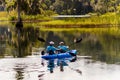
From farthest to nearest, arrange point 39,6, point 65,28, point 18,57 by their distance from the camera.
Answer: point 39,6
point 65,28
point 18,57

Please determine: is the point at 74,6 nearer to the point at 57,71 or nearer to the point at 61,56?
the point at 61,56

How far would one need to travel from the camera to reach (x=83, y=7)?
132m

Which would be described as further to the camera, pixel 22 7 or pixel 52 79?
pixel 22 7

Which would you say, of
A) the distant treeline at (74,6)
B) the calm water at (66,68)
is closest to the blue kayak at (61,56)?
the calm water at (66,68)

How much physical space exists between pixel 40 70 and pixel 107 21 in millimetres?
48842

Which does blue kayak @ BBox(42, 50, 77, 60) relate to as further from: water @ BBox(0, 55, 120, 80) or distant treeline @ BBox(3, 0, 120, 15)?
distant treeline @ BBox(3, 0, 120, 15)

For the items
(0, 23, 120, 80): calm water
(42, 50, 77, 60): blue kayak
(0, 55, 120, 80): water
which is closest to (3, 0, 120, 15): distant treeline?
(0, 23, 120, 80): calm water

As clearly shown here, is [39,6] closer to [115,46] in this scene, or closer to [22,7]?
[22,7]

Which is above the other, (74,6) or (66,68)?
(66,68)

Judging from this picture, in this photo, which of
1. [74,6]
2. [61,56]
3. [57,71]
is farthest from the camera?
[74,6]

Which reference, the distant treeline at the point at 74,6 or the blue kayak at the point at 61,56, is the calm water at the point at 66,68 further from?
the distant treeline at the point at 74,6

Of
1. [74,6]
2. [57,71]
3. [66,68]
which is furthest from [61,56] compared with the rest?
[74,6]

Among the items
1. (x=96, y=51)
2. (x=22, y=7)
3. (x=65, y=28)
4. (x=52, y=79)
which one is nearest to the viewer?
(x=52, y=79)

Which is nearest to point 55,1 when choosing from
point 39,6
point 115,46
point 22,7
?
point 39,6
